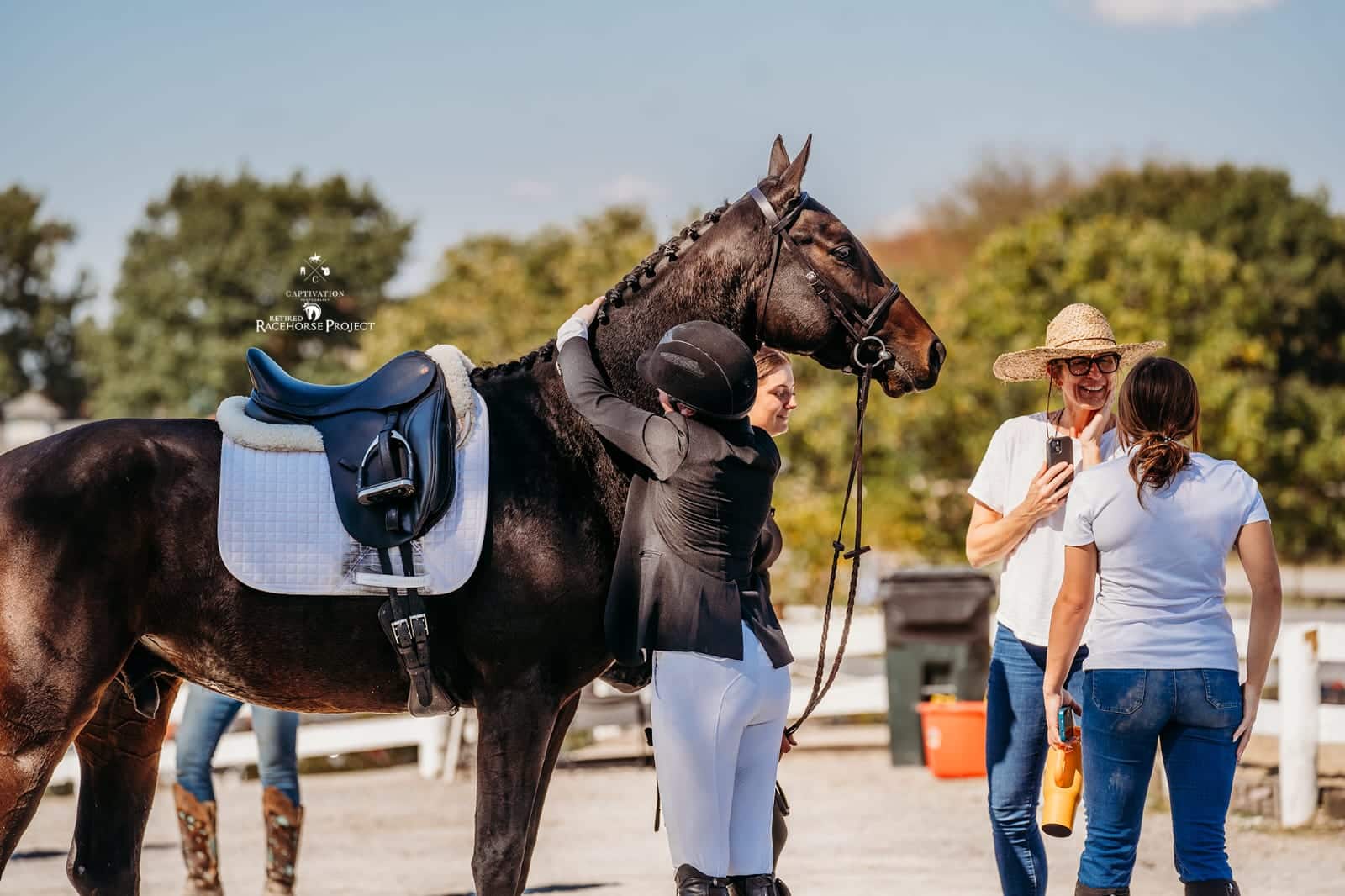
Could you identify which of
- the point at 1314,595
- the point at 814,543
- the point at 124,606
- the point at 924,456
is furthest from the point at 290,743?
the point at 1314,595

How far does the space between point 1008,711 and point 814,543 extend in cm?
1225

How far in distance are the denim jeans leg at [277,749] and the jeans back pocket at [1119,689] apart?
3.57 m

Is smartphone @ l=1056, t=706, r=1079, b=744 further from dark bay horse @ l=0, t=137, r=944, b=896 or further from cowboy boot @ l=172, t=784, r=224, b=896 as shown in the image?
cowboy boot @ l=172, t=784, r=224, b=896

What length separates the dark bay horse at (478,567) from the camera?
352cm

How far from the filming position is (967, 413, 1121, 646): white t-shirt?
449cm

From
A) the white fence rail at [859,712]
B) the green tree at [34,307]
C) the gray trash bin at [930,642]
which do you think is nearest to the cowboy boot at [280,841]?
the white fence rail at [859,712]

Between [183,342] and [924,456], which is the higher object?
[183,342]

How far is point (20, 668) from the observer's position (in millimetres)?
3490

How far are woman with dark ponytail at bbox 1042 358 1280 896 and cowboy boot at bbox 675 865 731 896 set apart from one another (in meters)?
1.06

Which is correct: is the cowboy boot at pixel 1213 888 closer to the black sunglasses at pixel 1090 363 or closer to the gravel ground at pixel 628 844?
the black sunglasses at pixel 1090 363

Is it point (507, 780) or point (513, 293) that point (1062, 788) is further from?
point (513, 293)

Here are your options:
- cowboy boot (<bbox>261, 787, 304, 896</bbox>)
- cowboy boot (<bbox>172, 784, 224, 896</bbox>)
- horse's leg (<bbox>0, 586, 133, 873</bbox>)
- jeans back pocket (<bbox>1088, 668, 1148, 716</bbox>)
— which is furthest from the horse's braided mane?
cowboy boot (<bbox>172, 784, 224, 896</bbox>)

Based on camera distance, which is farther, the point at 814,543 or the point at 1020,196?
the point at 1020,196

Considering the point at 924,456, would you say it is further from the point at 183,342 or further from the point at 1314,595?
the point at 183,342
